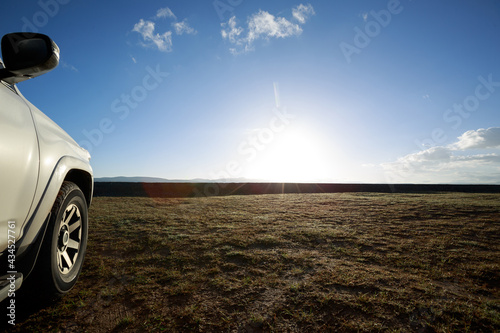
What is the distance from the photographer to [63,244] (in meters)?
2.07

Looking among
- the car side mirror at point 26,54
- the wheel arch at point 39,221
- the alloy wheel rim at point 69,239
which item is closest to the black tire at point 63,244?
the alloy wheel rim at point 69,239

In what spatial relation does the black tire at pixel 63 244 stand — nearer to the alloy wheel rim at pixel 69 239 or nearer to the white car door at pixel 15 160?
the alloy wheel rim at pixel 69 239

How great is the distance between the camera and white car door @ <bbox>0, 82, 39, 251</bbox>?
132 centimetres

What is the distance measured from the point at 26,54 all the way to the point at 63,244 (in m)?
1.62

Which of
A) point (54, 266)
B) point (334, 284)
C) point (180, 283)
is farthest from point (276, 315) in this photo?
point (54, 266)

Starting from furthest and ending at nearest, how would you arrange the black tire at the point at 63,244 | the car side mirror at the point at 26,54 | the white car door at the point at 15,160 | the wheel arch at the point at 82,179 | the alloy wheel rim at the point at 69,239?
the wheel arch at the point at 82,179 → the alloy wheel rim at the point at 69,239 → the black tire at the point at 63,244 → the car side mirror at the point at 26,54 → the white car door at the point at 15,160

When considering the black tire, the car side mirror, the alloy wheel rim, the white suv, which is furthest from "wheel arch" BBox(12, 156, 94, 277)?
the car side mirror

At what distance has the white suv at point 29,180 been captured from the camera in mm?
1356

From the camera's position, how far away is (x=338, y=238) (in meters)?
4.43

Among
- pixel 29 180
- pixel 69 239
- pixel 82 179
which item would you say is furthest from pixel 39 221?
pixel 82 179

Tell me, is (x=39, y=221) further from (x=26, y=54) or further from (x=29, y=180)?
(x=26, y=54)

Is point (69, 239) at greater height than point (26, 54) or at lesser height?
lesser

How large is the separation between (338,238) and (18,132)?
15.6 feet

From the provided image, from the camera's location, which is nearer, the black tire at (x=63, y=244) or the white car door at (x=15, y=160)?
the white car door at (x=15, y=160)
